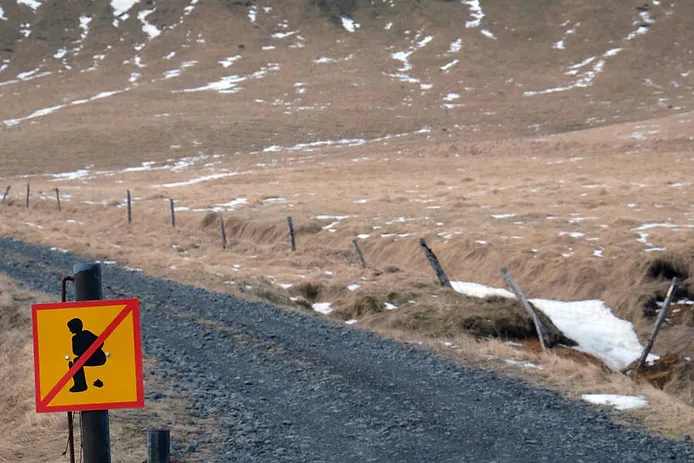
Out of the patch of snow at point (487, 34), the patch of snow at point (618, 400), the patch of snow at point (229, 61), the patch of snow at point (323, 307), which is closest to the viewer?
the patch of snow at point (618, 400)

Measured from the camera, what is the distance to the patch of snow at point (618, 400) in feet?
28.6

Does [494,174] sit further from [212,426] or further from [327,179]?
[212,426]

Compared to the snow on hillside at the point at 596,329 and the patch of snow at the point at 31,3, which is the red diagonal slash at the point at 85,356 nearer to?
the snow on hillside at the point at 596,329

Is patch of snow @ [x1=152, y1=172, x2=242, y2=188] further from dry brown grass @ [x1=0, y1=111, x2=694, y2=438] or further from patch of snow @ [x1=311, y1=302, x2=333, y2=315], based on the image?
patch of snow @ [x1=311, y1=302, x2=333, y2=315]

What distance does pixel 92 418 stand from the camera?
4.04 m

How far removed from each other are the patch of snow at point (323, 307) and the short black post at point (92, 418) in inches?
465

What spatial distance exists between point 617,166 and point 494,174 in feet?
19.7

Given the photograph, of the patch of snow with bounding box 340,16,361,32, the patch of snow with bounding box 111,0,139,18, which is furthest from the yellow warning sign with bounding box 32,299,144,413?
the patch of snow with bounding box 111,0,139,18

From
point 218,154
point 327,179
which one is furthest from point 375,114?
point 327,179

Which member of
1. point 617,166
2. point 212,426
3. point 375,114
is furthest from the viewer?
point 375,114

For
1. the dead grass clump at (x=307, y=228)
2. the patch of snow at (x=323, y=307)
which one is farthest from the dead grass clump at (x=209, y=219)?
the patch of snow at (x=323, y=307)

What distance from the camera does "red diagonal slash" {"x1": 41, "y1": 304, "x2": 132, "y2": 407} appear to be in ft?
12.8

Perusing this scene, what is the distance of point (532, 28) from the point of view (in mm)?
124812

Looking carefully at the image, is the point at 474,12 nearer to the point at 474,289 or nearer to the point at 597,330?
the point at 474,289
